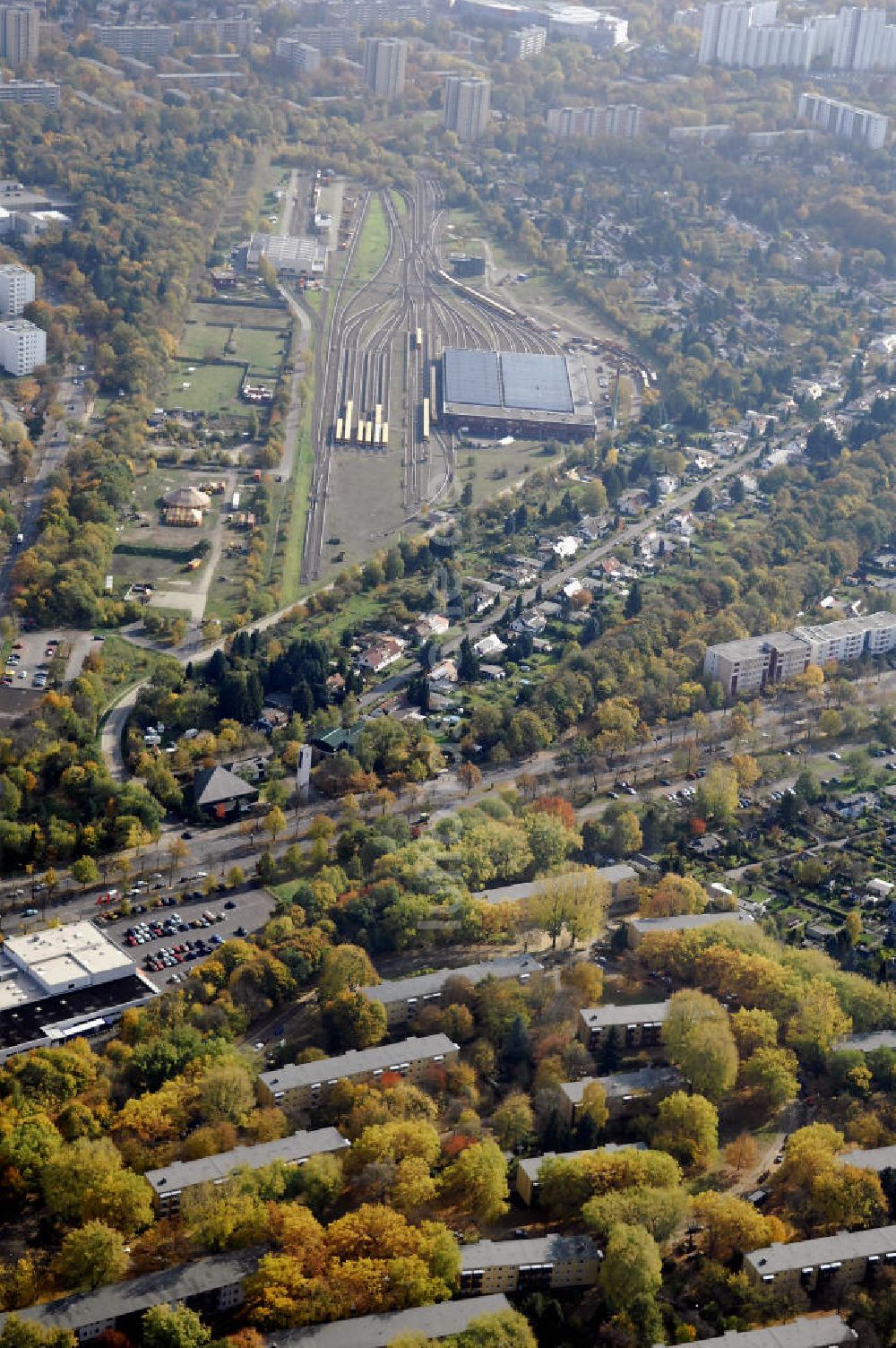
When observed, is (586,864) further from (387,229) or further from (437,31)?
(437,31)

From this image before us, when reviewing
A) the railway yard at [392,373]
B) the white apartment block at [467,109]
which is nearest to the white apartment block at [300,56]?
the white apartment block at [467,109]

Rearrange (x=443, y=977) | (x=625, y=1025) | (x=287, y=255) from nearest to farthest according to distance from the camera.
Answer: (x=625, y=1025) → (x=443, y=977) → (x=287, y=255)

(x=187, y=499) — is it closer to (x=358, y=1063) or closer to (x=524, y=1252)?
(x=358, y=1063)

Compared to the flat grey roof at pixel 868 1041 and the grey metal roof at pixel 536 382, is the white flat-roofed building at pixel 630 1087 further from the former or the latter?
the grey metal roof at pixel 536 382

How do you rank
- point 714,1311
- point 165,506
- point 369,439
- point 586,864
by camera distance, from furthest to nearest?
point 369,439 → point 165,506 → point 586,864 → point 714,1311

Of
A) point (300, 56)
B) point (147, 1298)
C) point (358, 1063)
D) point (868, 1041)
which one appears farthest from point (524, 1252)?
point (300, 56)

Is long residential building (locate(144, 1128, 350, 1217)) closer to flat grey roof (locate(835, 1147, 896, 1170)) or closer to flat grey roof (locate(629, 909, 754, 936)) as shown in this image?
flat grey roof (locate(835, 1147, 896, 1170))

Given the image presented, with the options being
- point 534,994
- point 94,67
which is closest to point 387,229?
point 94,67
